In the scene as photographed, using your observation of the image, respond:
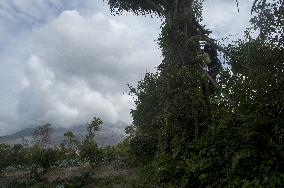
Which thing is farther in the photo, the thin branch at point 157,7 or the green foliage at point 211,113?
the thin branch at point 157,7

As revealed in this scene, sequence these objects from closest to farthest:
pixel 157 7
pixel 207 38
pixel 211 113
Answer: pixel 211 113 → pixel 207 38 → pixel 157 7

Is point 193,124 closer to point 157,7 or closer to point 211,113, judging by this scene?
point 211,113

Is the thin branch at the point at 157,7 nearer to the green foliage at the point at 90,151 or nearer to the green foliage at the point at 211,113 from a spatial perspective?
the green foliage at the point at 211,113

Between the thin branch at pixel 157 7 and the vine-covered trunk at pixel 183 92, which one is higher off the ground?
the thin branch at pixel 157 7

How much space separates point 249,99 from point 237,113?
845 mm

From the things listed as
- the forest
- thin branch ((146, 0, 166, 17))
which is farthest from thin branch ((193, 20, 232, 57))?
thin branch ((146, 0, 166, 17))

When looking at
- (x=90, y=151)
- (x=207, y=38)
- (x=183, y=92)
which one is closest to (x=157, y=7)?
(x=207, y=38)

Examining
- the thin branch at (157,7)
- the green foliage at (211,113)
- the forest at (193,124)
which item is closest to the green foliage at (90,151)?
the forest at (193,124)

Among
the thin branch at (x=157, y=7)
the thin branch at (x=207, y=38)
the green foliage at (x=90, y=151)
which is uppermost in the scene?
the thin branch at (x=157, y=7)

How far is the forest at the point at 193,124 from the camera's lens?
489 inches

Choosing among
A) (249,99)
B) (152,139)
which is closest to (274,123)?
(249,99)

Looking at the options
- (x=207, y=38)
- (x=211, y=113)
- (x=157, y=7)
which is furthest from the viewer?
(x=157, y=7)

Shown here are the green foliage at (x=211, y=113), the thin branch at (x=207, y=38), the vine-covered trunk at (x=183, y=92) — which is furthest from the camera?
the thin branch at (x=207, y=38)

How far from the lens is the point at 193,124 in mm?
18219
